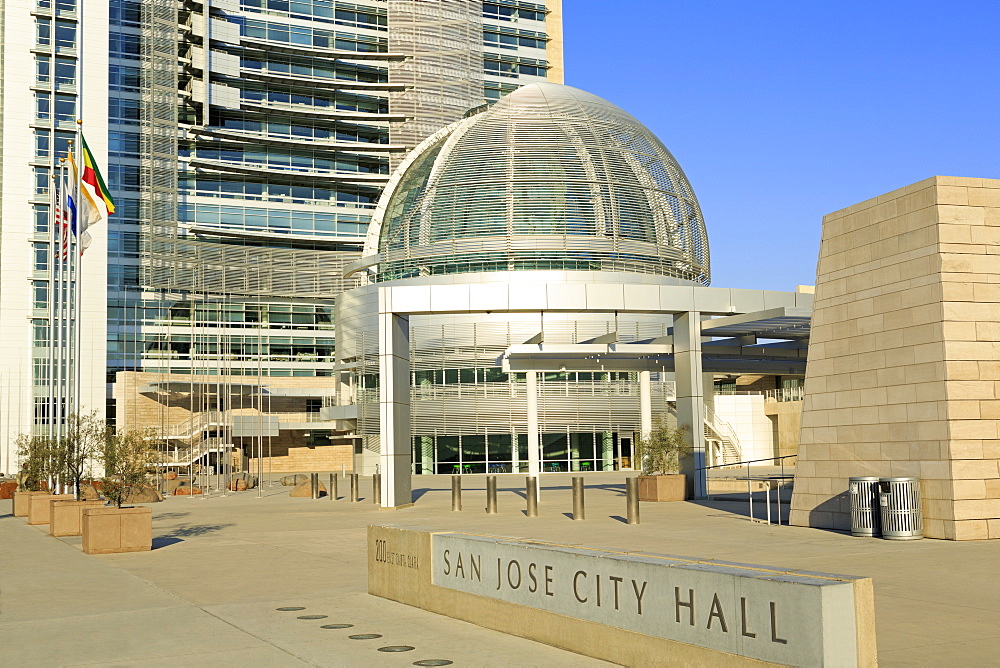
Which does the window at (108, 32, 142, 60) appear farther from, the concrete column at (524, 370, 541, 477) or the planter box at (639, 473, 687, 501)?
the planter box at (639, 473, 687, 501)

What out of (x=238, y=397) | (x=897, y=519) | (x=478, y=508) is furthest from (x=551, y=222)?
(x=897, y=519)

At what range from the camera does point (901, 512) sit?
55.5 ft

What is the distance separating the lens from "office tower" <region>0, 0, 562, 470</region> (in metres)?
77.4

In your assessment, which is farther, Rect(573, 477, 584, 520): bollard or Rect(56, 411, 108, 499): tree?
Rect(56, 411, 108, 499): tree

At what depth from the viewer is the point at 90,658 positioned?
9250 millimetres

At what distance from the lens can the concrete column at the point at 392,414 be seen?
29.6 metres

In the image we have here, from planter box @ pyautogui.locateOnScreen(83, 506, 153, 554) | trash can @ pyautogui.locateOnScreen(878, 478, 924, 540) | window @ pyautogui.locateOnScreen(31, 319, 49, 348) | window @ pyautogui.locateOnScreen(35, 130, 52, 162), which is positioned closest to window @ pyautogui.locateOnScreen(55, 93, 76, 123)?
window @ pyautogui.locateOnScreen(35, 130, 52, 162)

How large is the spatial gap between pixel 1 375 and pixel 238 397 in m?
17.1

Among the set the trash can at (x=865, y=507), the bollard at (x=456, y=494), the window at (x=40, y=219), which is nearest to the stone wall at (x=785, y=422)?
Answer: the bollard at (x=456, y=494)

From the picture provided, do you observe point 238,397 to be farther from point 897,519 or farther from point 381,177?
point 897,519

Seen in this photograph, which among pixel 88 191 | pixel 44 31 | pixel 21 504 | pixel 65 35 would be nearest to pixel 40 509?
pixel 21 504

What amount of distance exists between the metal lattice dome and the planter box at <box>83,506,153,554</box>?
3718 cm

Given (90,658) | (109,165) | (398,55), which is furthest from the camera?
(398,55)

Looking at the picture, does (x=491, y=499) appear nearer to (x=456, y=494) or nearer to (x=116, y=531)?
(x=456, y=494)
